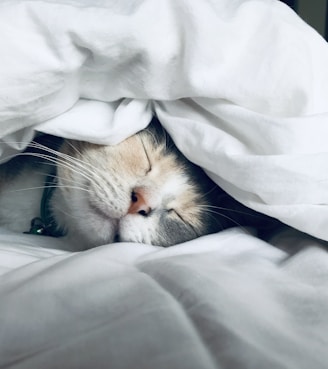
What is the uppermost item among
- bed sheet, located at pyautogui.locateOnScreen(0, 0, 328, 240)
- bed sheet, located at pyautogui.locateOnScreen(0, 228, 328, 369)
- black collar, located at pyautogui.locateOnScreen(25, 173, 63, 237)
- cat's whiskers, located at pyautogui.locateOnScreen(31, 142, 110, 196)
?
bed sheet, located at pyautogui.locateOnScreen(0, 0, 328, 240)

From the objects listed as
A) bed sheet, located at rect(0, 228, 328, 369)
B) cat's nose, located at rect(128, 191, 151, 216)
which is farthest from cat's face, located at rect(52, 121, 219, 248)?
bed sheet, located at rect(0, 228, 328, 369)

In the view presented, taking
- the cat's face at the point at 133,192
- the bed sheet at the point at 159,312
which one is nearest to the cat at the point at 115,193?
the cat's face at the point at 133,192

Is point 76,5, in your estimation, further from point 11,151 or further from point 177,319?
point 177,319

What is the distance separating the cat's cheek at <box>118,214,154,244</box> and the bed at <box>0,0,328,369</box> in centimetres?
10

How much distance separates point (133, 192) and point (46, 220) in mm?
275

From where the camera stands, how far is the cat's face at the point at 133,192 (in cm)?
88

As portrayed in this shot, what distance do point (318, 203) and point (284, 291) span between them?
0.18 metres

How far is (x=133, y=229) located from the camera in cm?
87

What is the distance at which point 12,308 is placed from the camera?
528 millimetres

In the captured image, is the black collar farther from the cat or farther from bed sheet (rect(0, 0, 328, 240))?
bed sheet (rect(0, 0, 328, 240))

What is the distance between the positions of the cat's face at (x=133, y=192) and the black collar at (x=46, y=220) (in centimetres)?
6

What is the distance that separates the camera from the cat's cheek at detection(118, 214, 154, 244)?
87cm

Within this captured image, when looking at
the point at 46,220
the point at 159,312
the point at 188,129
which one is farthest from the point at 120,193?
the point at 159,312

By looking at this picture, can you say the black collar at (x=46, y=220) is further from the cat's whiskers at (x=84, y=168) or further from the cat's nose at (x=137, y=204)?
the cat's nose at (x=137, y=204)
